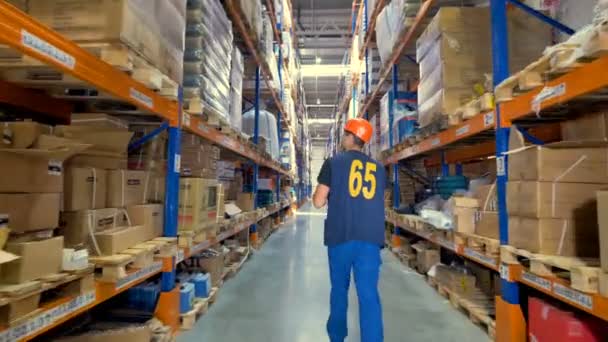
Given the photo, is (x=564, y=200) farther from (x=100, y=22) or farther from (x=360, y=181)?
(x=100, y=22)

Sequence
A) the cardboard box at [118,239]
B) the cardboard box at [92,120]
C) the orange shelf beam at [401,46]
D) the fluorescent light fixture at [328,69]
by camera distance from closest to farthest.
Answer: the cardboard box at [118,239]
the cardboard box at [92,120]
the orange shelf beam at [401,46]
the fluorescent light fixture at [328,69]

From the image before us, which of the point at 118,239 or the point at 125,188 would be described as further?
the point at 125,188

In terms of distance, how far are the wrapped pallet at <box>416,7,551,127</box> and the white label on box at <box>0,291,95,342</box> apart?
3.48 meters

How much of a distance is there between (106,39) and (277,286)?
3.22m

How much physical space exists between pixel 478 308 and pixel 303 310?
1.63 metres

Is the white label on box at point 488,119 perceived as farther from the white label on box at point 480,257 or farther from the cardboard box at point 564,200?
the white label on box at point 480,257

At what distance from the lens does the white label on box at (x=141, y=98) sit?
2.13 meters

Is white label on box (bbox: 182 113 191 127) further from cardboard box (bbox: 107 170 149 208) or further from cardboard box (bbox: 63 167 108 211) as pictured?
cardboard box (bbox: 63 167 108 211)

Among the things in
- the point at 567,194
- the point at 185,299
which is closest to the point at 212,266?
the point at 185,299

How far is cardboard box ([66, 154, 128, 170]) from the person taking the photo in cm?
213

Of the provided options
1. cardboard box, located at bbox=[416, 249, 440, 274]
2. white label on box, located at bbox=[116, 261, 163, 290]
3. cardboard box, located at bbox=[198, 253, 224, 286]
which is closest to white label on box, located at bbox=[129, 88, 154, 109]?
white label on box, located at bbox=[116, 261, 163, 290]

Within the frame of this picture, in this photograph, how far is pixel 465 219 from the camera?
325cm

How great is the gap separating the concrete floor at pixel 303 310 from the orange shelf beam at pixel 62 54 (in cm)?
193

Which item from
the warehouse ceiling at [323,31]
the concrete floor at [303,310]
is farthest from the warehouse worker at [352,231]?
the warehouse ceiling at [323,31]
